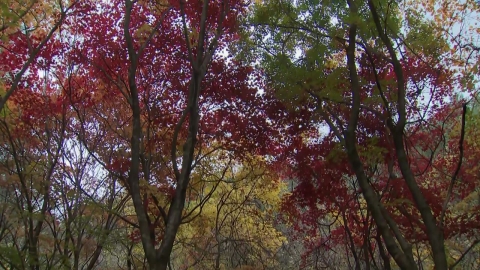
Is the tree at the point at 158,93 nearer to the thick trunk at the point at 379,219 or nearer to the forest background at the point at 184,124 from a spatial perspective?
the forest background at the point at 184,124

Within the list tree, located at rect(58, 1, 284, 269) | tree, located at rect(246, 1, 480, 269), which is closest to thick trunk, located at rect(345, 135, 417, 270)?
tree, located at rect(246, 1, 480, 269)

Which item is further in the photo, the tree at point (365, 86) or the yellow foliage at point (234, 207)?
the yellow foliage at point (234, 207)

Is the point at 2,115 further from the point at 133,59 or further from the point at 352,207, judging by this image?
the point at 352,207

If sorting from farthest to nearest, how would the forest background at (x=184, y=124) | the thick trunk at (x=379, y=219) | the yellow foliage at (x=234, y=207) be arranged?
the yellow foliage at (x=234, y=207) < the forest background at (x=184, y=124) < the thick trunk at (x=379, y=219)

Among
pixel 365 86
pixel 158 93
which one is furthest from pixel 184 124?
pixel 365 86

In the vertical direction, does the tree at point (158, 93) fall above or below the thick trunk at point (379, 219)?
above

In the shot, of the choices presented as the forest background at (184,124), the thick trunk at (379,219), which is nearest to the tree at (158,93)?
the forest background at (184,124)

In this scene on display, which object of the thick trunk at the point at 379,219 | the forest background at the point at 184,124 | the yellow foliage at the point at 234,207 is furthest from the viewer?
the yellow foliage at the point at 234,207

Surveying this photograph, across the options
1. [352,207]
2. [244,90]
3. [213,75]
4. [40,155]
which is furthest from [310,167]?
[40,155]

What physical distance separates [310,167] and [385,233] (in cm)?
415

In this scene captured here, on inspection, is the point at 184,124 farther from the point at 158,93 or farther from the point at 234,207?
the point at 234,207

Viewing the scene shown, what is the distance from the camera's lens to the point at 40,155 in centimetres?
907

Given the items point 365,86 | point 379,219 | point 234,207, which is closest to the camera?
point 379,219

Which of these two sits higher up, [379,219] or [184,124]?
[184,124]
